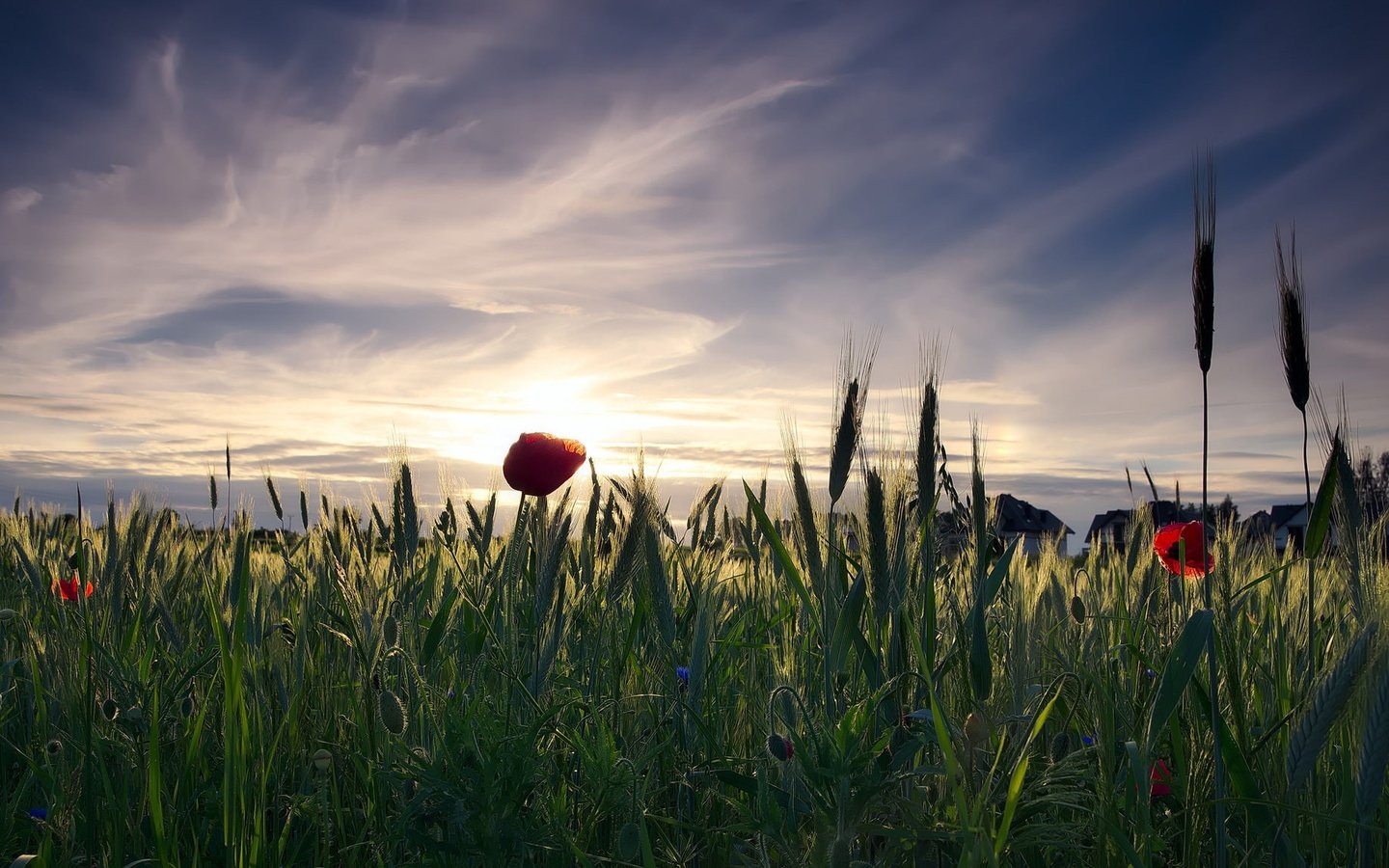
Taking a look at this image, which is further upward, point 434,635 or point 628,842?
point 434,635

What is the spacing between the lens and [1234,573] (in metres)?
3.43

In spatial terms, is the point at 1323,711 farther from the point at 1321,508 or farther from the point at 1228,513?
the point at 1228,513

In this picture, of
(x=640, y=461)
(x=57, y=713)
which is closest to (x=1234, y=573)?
(x=640, y=461)

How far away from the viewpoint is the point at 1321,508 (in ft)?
5.49

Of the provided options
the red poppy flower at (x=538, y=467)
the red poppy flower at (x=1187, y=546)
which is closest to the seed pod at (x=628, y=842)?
the red poppy flower at (x=538, y=467)

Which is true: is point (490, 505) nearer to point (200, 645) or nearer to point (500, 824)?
point (200, 645)

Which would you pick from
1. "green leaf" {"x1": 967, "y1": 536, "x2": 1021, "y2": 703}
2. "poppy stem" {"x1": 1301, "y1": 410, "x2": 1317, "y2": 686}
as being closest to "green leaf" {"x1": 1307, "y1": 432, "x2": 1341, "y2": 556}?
"poppy stem" {"x1": 1301, "y1": 410, "x2": 1317, "y2": 686}

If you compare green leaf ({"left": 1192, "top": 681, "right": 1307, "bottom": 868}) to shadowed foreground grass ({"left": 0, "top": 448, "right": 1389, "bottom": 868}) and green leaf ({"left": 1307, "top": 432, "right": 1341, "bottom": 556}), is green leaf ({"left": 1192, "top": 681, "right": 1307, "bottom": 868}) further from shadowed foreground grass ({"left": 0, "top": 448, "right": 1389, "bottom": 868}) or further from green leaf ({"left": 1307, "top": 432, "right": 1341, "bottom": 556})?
green leaf ({"left": 1307, "top": 432, "right": 1341, "bottom": 556})

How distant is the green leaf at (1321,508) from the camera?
64.1 inches

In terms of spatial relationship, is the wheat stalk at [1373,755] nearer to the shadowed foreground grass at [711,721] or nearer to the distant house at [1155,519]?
the shadowed foreground grass at [711,721]

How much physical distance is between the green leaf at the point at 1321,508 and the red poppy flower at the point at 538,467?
165 centimetres

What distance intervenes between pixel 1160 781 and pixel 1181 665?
0.79 meters

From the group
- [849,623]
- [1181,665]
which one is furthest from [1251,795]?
[849,623]

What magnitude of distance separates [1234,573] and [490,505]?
297 cm
